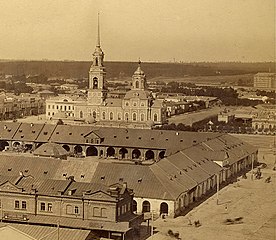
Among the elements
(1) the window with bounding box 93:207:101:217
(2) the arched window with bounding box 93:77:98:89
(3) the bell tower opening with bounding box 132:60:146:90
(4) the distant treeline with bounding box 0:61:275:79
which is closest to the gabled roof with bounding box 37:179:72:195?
(1) the window with bounding box 93:207:101:217

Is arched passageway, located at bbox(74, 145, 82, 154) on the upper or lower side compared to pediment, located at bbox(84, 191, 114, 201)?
lower

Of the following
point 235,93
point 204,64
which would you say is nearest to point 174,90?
point 235,93

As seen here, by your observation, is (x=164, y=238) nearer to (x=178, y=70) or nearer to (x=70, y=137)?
(x=178, y=70)

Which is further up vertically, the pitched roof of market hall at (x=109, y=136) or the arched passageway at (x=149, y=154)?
the pitched roof of market hall at (x=109, y=136)

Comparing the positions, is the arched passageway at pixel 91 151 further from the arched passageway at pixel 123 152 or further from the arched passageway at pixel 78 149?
the arched passageway at pixel 123 152

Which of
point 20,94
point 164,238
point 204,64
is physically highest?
point 204,64

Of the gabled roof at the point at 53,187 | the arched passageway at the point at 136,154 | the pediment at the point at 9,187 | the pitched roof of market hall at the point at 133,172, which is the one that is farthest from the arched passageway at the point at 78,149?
the pediment at the point at 9,187

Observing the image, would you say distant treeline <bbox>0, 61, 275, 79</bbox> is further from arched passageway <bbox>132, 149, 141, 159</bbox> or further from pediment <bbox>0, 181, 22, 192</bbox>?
pediment <bbox>0, 181, 22, 192</bbox>
